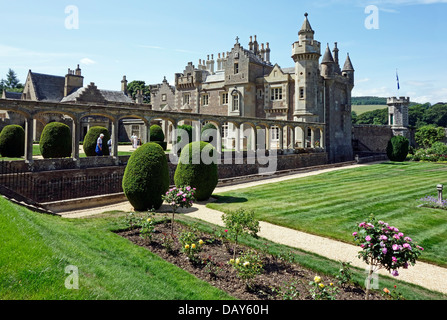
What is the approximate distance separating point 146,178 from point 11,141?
11618 millimetres

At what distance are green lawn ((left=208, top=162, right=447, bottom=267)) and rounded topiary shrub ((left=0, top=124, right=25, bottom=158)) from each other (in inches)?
510

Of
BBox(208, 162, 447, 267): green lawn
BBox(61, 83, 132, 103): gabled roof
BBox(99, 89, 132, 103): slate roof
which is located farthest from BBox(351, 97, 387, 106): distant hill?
BBox(208, 162, 447, 267): green lawn

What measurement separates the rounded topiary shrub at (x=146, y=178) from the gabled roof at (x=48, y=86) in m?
31.8

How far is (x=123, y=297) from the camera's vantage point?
433cm

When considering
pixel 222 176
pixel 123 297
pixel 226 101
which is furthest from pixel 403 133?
pixel 123 297

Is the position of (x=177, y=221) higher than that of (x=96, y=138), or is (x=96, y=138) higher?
(x=96, y=138)

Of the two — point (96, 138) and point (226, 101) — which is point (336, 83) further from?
point (96, 138)

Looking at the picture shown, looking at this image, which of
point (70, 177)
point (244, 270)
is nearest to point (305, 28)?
point (70, 177)

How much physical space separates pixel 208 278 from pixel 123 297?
6.45ft

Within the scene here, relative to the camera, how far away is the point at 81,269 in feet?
15.7

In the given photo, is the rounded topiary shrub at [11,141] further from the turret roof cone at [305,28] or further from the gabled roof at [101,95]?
the turret roof cone at [305,28]

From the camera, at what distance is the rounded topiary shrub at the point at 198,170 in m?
14.0

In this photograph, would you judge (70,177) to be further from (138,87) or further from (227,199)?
(138,87)
